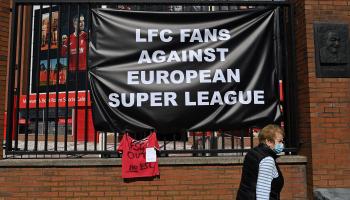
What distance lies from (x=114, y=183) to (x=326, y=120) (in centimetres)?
293

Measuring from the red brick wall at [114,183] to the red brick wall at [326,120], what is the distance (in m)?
1.11

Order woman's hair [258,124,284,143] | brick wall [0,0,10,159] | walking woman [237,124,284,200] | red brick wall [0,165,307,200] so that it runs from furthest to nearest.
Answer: brick wall [0,0,10,159] < red brick wall [0,165,307,200] < woman's hair [258,124,284,143] < walking woman [237,124,284,200]

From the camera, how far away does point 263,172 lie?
310cm

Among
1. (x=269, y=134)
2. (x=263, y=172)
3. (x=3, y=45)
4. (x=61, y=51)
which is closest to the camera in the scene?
(x=263, y=172)

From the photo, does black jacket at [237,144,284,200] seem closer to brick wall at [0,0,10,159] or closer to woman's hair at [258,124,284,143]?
woman's hair at [258,124,284,143]

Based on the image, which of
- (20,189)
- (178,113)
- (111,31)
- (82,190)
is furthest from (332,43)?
(20,189)

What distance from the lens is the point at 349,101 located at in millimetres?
5156

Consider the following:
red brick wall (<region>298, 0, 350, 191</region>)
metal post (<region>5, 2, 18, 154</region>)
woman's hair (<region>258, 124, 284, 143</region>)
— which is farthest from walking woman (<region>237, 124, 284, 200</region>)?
metal post (<region>5, 2, 18, 154</region>)

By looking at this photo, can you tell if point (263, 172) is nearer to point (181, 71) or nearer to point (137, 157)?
point (137, 157)

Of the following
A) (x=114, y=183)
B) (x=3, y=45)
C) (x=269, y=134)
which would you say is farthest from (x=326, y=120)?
(x=3, y=45)

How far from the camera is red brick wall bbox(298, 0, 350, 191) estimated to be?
5.04 m

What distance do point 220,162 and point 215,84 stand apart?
1.09 meters

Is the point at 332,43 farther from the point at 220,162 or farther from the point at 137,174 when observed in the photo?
the point at 137,174

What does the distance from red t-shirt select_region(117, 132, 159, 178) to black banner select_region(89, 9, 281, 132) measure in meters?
0.19
